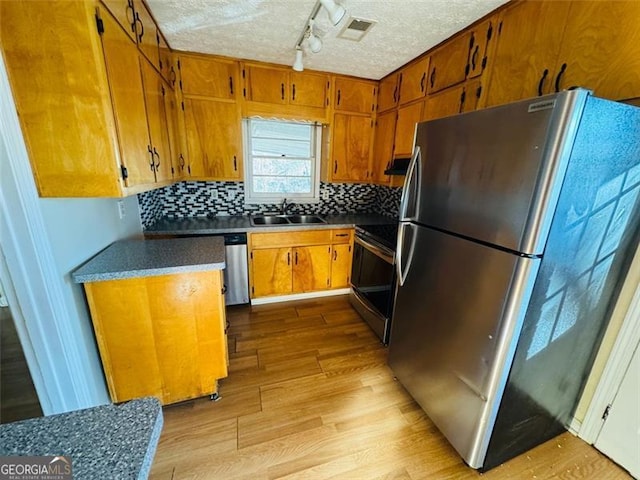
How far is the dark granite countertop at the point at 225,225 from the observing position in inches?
94.9

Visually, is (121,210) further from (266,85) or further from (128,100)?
(266,85)

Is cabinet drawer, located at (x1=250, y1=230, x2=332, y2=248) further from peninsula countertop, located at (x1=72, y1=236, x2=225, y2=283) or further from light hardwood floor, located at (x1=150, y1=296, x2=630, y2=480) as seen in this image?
light hardwood floor, located at (x1=150, y1=296, x2=630, y2=480)

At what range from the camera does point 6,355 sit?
107 centimetres

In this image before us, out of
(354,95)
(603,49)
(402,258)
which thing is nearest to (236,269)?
(402,258)

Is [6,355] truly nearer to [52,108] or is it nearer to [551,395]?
[52,108]

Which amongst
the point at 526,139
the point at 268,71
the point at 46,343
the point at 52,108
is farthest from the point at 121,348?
the point at 268,71

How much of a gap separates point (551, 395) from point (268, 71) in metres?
3.29

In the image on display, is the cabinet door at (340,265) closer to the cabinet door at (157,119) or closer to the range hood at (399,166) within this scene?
the range hood at (399,166)

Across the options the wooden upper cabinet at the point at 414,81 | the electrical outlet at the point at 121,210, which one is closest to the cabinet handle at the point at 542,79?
the wooden upper cabinet at the point at 414,81

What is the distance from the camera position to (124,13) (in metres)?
1.26

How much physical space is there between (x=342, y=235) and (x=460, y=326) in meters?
1.76

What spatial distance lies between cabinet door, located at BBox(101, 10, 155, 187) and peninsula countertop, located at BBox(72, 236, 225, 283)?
0.43 metres

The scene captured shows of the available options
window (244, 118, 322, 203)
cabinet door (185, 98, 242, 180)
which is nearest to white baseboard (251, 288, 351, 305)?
window (244, 118, 322, 203)

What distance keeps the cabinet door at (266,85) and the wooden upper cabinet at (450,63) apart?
141 cm
